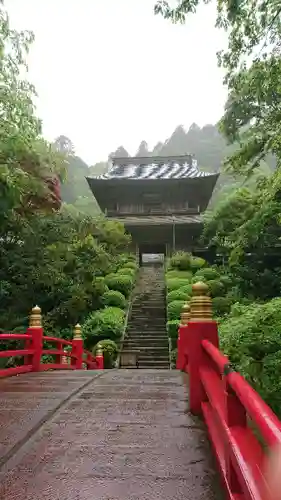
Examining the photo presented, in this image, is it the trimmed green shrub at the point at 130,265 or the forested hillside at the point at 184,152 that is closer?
the trimmed green shrub at the point at 130,265

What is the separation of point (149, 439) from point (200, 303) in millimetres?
1258

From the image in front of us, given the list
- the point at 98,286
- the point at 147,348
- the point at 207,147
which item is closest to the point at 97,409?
the point at 147,348

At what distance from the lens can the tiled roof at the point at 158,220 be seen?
1027 inches

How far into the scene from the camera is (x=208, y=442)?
10.5ft

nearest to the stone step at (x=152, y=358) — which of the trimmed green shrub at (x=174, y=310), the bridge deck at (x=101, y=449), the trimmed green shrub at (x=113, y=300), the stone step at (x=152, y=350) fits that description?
the stone step at (x=152, y=350)

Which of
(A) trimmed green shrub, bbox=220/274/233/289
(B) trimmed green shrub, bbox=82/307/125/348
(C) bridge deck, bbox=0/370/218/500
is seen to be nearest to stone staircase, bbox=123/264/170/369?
(B) trimmed green shrub, bbox=82/307/125/348

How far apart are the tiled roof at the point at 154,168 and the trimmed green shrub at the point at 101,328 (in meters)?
13.7

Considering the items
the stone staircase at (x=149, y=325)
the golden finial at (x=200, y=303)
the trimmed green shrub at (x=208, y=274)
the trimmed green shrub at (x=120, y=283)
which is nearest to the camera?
the golden finial at (x=200, y=303)

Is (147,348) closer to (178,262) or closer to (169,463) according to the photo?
(178,262)

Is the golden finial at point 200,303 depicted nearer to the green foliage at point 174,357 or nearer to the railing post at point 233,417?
the railing post at point 233,417

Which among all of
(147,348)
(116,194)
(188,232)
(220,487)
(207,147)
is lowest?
(147,348)

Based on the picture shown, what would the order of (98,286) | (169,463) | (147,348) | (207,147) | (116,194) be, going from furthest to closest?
(207,147) < (116,194) < (98,286) < (147,348) < (169,463)

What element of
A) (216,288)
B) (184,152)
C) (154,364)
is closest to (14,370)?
(154,364)

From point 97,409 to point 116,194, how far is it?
2521 centimetres
